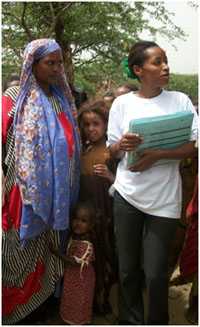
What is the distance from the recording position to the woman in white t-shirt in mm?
2398

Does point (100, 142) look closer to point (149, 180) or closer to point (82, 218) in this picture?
point (82, 218)

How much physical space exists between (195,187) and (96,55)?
30.0 feet

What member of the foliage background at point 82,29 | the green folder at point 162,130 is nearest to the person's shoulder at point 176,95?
the green folder at point 162,130

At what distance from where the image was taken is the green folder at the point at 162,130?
7.54ft

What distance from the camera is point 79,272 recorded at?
2902mm

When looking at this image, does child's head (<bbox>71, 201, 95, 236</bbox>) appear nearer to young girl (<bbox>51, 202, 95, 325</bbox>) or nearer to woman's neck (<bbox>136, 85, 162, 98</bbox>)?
young girl (<bbox>51, 202, 95, 325</bbox>)

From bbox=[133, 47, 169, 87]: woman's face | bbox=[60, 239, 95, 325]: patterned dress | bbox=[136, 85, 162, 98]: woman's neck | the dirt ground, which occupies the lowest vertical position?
the dirt ground

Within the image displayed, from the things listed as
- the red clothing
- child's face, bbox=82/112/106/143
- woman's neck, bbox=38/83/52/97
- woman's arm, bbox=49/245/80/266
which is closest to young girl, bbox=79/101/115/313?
child's face, bbox=82/112/106/143

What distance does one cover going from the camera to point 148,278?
2490mm

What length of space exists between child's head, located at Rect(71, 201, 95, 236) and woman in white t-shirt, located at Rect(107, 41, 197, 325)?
39 cm

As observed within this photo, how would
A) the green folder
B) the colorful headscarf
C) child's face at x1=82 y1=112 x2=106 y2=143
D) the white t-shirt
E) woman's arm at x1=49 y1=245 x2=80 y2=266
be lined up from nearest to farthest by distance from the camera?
the green folder
the white t-shirt
the colorful headscarf
woman's arm at x1=49 y1=245 x2=80 y2=266
child's face at x1=82 y1=112 x2=106 y2=143

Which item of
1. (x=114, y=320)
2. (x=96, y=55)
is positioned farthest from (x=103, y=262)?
(x=96, y=55)

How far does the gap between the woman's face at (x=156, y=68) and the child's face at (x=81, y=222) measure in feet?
3.11

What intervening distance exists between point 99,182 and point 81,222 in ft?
0.92
